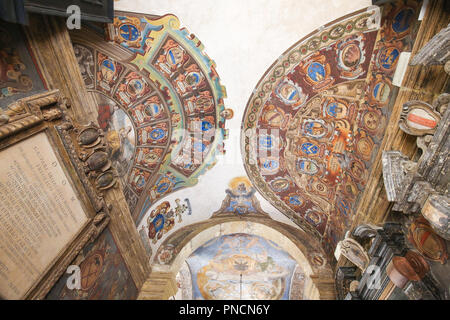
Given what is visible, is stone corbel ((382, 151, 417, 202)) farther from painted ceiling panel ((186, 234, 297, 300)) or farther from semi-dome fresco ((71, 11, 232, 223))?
painted ceiling panel ((186, 234, 297, 300))

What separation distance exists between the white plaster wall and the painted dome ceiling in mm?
209

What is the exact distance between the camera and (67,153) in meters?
4.74

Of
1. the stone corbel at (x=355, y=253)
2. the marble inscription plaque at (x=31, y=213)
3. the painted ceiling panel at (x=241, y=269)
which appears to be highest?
the marble inscription plaque at (x=31, y=213)

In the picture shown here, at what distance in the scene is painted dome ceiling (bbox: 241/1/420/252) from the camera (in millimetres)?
5203

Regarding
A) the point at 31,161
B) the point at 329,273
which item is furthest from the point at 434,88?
the point at 31,161

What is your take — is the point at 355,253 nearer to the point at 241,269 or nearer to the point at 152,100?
the point at 152,100

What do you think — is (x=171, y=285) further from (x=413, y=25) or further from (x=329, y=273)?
(x=413, y=25)

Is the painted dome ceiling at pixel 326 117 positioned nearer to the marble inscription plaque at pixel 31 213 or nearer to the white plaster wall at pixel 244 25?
the white plaster wall at pixel 244 25

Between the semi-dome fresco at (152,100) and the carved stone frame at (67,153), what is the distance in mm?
701

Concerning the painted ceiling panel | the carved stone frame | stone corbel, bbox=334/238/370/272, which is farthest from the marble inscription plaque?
the painted ceiling panel

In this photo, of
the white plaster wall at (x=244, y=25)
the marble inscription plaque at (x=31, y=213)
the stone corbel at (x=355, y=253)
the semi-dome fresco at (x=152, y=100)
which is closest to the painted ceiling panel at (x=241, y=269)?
the semi-dome fresco at (x=152, y=100)

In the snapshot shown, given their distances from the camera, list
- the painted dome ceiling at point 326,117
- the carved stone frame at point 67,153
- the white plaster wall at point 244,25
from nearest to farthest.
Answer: the carved stone frame at point 67,153 < the painted dome ceiling at point 326,117 < the white plaster wall at point 244,25

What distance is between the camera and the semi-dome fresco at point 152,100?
5508mm
